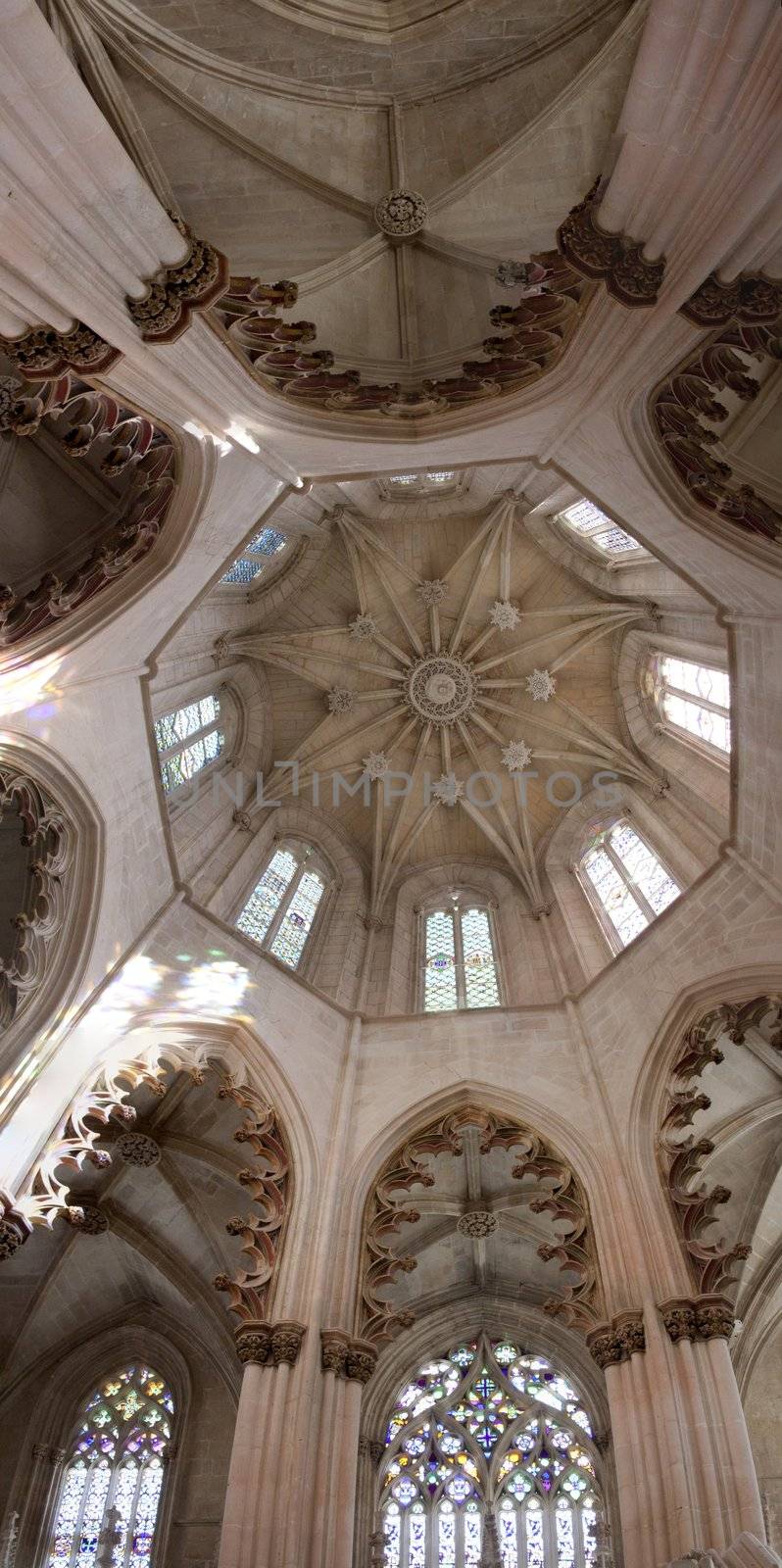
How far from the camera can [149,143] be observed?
424 inches

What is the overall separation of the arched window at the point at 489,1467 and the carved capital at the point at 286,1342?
4.40 metres

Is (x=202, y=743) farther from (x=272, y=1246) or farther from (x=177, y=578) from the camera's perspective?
(x=272, y=1246)

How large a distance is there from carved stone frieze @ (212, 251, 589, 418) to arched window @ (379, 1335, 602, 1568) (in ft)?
36.6

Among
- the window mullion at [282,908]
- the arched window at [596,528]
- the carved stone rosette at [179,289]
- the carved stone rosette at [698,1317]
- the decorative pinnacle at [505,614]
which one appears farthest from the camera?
the decorative pinnacle at [505,614]

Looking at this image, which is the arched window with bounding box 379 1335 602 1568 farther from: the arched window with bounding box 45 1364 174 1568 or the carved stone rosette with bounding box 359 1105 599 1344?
the carved stone rosette with bounding box 359 1105 599 1344

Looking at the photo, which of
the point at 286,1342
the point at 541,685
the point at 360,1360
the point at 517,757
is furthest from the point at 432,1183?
the point at 541,685

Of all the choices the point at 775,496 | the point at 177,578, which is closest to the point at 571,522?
the point at 775,496

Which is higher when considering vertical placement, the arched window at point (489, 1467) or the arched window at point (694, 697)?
the arched window at point (694, 697)

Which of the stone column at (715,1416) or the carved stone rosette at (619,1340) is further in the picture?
the carved stone rosette at (619,1340)

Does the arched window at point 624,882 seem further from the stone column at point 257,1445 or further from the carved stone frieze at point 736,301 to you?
the carved stone frieze at point 736,301

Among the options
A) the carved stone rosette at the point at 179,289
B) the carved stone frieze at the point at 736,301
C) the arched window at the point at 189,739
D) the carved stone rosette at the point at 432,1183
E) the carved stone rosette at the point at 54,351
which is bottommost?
the carved stone rosette at the point at 432,1183

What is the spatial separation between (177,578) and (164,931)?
12.8 ft

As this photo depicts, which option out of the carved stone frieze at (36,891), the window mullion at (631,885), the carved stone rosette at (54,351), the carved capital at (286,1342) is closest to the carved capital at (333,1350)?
the carved capital at (286,1342)

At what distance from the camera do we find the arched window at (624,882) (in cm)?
1397
